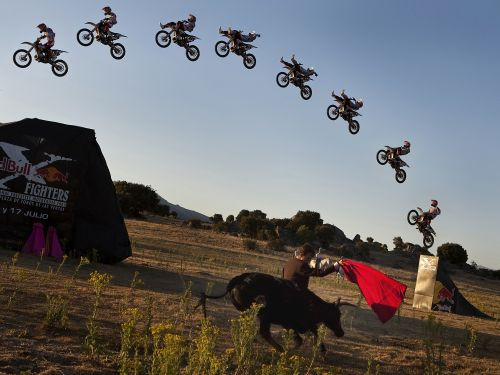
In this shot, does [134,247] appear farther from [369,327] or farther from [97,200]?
[369,327]

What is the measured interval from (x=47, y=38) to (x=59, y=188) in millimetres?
Result: 8151

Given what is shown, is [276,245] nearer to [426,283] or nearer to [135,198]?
[135,198]

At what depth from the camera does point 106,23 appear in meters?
20.7

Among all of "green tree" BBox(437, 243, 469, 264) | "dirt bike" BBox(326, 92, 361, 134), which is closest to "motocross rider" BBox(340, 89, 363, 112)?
"dirt bike" BBox(326, 92, 361, 134)

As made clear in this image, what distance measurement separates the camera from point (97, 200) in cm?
1625

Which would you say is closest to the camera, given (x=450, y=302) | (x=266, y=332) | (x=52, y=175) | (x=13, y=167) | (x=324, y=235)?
(x=266, y=332)

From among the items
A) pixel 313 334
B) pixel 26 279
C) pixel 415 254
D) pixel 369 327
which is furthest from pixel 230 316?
pixel 415 254

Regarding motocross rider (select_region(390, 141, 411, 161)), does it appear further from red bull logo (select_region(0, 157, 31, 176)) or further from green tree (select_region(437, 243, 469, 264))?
green tree (select_region(437, 243, 469, 264))

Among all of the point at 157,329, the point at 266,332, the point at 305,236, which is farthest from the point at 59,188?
the point at 305,236

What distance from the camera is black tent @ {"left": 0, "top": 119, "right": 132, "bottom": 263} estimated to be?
50.4 ft

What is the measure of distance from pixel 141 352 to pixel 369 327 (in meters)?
6.58

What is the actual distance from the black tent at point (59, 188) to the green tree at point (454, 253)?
46180 mm

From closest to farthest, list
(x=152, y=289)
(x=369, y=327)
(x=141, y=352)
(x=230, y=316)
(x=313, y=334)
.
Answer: (x=141, y=352) < (x=313, y=334) < (x=230, y=316) < (x=369, y=327) < (x=152, y=289)

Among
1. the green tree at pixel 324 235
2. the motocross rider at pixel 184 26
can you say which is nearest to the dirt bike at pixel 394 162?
the motocross rider at pixel 184 26
